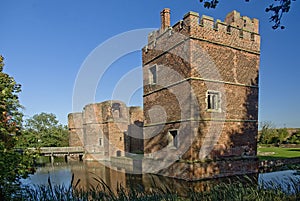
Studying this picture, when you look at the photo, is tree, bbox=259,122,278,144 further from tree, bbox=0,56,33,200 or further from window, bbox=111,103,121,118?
tree, bbox=0,56,33,200

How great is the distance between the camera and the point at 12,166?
146 inches

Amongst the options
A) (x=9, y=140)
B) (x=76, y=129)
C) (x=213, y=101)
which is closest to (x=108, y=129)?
(x=76, y=129)

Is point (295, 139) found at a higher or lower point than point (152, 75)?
lower

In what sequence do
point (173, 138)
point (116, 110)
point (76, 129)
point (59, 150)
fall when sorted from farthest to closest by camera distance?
point (76, 129)
point (116, 110)
point (59, 150)
point (173, 138)

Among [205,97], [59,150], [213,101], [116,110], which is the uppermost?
[205,97]

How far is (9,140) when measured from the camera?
167 inches

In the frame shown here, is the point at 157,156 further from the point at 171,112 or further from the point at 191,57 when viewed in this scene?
the point at 191,57

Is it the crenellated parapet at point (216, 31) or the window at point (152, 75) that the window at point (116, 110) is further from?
the crenellated parapet at point (216, 31)

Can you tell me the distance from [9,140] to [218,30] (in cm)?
1089

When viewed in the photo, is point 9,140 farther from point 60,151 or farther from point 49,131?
point 49,131

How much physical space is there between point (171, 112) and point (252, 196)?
366 inches

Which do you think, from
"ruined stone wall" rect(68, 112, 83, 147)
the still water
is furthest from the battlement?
"ruined stone wall" rect(68, 112, 83, 147)

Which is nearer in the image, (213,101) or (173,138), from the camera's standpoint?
(213,101)

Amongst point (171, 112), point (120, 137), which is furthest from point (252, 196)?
point (120, 137)
